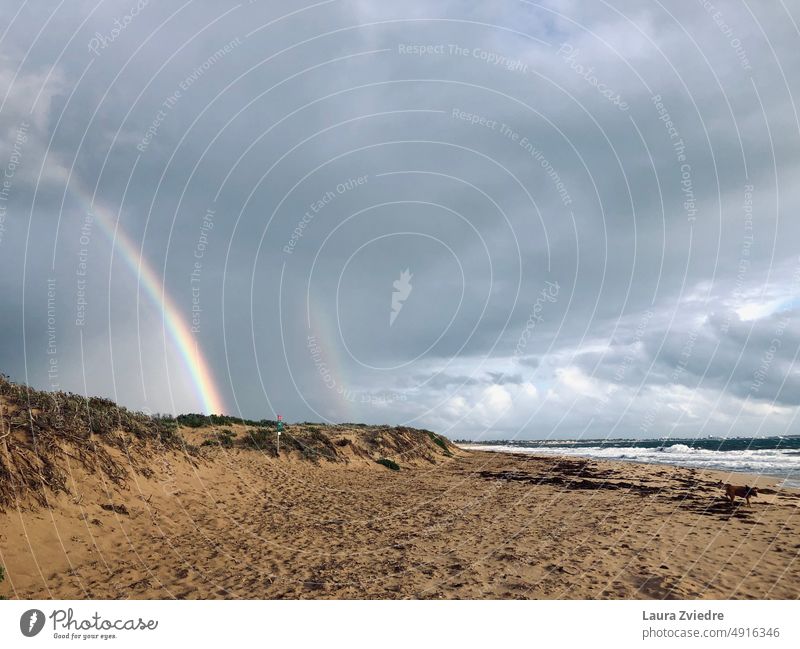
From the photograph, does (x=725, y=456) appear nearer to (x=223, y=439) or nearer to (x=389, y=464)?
(x=389, y=464)

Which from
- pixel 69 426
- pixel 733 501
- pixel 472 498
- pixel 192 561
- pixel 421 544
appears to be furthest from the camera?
pixel 472 498

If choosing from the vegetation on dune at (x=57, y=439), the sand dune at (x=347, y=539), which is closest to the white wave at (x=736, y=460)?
the sand dune at (x=347, y=539)

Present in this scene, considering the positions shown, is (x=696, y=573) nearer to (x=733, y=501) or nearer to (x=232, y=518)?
(x=733, y=501)

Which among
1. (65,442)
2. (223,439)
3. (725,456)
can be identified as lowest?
(725,456)

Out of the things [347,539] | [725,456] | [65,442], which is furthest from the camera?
[725,456]

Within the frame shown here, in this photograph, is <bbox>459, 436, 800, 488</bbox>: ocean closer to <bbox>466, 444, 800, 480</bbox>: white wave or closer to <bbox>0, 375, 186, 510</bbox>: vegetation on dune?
<bbox>466, 444, 800, 480</bbox>: white wave

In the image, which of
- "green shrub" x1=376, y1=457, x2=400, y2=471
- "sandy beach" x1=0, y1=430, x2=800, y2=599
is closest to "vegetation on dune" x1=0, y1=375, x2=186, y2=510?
"sandy beach" x1=0, y1=430, x2=800, y2=599

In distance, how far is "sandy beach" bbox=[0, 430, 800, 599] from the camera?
862 centimetres

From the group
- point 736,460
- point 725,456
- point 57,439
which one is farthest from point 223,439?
point 725,456

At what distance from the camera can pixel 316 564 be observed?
9.92 meters

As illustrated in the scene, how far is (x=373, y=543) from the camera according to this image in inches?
460

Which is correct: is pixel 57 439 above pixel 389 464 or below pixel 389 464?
above
